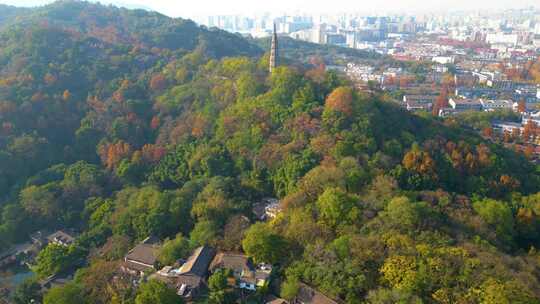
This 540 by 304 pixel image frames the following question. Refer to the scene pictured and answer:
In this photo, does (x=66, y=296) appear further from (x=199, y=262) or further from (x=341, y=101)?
(x=341, y=101)

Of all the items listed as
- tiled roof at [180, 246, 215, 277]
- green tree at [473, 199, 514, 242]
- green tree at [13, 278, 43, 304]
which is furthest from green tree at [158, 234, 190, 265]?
green tree at [473, 199, 514, 242]

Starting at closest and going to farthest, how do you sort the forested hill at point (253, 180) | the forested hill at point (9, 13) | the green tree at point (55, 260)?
the forested hill at point (253, 180), the green tree at point (55, 260), the forested hill at point (9, 13)

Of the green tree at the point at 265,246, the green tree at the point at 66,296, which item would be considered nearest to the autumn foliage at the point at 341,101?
the green tree at the point at 265,246

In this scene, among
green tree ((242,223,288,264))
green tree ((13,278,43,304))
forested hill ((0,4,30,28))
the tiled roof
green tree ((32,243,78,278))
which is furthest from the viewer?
forested hill ((0,4,30,28))

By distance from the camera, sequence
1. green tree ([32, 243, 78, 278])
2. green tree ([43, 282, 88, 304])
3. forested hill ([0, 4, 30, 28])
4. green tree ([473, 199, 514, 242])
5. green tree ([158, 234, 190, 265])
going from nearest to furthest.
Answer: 1. green tree ([43, 282, 88, 304])
2. green tree ([158, 234, 190, 265])
3. green tree ([32, 243, 78, 278])
4. green tree ([473, 199, 514, 242])
5. forested hill ([0, 4, 30, 28])

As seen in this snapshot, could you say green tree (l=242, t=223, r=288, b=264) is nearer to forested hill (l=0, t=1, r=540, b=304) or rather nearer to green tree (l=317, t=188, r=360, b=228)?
A: forested hill (l=0, t=1, r=540, b=304)

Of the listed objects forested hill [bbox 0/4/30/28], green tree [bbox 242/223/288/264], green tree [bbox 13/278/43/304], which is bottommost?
green tree [bbox 13/278/43/304]

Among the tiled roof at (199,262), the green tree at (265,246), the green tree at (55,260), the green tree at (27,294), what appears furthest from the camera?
the green tree at (55,260)

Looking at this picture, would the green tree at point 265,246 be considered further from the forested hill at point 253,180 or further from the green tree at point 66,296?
the green tree at point 66,296

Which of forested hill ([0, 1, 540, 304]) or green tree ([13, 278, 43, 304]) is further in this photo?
green tree ([13, 278, 43, 304])
